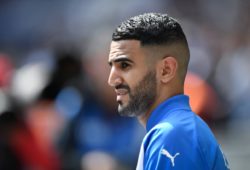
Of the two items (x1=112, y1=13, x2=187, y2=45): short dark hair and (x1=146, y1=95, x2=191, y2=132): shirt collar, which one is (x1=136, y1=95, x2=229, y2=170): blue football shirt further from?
(x1=112, y1=13, x2=187, y2=45): short dark hair

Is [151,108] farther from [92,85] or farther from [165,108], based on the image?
[92,85]

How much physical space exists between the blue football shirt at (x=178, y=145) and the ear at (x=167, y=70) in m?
0.12

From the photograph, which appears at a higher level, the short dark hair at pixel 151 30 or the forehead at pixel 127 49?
the short dark hair at pixel 151 30

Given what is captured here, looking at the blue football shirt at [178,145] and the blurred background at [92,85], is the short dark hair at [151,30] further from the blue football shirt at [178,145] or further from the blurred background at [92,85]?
the blurred background at [92,85]

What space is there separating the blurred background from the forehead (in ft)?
9.92

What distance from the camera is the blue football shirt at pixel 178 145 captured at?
2.78 metres

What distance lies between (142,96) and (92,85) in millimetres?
3754

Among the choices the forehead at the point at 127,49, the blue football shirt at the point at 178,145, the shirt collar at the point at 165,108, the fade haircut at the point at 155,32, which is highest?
the fade haircut at the point at 155,32

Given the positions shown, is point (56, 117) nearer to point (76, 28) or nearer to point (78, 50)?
point (78, 50)

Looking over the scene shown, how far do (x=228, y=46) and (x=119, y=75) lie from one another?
440 cm

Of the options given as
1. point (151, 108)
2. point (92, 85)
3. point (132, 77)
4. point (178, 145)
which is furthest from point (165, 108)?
point (92, 85)

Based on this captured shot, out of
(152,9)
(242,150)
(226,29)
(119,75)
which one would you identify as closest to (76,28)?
(152,9)

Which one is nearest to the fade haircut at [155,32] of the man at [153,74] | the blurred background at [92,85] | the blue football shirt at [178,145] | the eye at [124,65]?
the man at [153,74]

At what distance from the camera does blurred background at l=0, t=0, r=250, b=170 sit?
6.30 meters
